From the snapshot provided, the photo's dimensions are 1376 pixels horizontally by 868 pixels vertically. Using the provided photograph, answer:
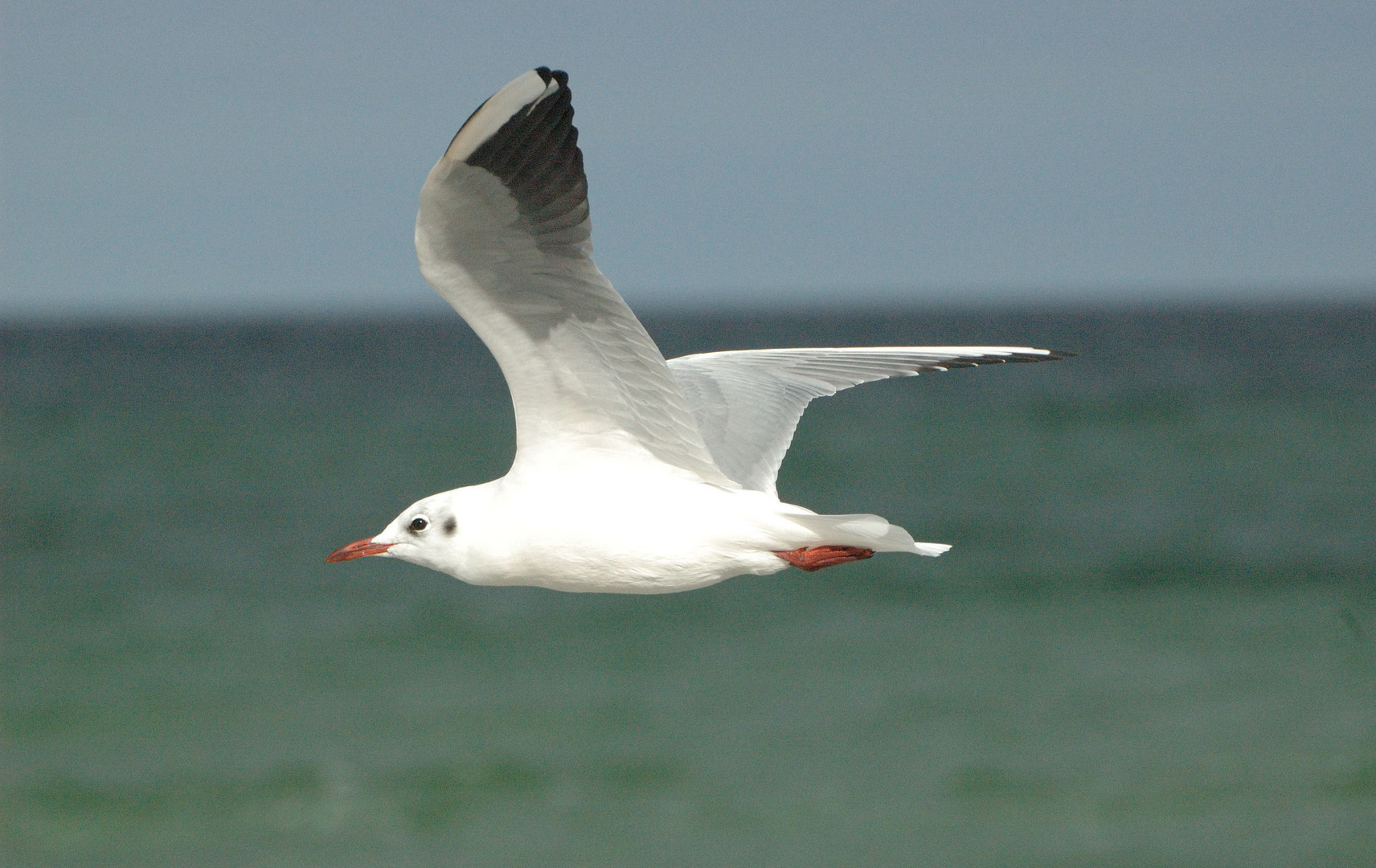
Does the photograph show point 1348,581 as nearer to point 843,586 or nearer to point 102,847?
point 843,586

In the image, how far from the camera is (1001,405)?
129 feet

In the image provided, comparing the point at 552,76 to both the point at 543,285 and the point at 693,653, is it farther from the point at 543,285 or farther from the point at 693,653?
the point at 693,653

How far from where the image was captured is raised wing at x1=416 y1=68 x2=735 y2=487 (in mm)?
3955

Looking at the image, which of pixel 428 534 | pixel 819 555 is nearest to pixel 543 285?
pixel 428 534

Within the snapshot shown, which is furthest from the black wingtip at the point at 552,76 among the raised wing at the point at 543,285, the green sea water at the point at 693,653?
the green sea water at the point at 693,653

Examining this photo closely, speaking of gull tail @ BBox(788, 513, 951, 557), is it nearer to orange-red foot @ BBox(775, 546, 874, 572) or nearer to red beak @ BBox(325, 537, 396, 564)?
orange-red foot @ BBox(775, 546, 874, 572)

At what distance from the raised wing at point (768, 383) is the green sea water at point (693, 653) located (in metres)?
5.96

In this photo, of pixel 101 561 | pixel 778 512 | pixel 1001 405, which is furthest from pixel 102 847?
pixel 1001 405

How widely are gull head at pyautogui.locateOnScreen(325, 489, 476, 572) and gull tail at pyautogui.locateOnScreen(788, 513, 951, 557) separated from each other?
3.44 ft

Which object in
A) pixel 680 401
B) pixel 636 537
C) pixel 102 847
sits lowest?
pixel 102 847

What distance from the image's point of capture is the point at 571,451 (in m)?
4.74

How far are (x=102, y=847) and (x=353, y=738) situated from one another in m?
2.42

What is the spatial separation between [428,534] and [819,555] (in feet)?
3.88

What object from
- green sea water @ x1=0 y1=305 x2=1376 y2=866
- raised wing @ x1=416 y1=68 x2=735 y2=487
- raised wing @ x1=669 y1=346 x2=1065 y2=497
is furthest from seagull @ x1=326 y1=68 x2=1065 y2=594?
green sea water @ x1=0 y1=305 x2=1376 y2=866
